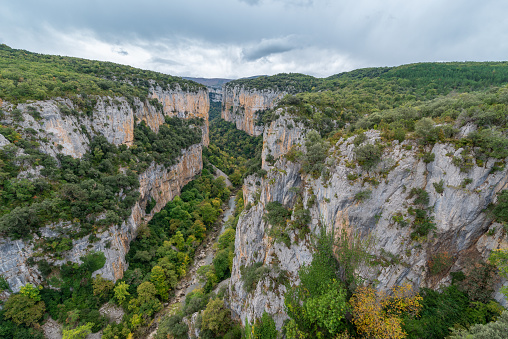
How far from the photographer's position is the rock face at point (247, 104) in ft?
306

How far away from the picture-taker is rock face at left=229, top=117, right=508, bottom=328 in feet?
40.1

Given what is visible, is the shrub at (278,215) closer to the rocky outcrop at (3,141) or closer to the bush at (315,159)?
the bush at (315,159)

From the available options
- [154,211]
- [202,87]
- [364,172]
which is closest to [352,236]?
[364,172]

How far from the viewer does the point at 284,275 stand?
1802cm

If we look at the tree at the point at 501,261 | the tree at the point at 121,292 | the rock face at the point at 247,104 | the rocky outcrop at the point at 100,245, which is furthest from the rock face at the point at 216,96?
the tree at the point at 501,261

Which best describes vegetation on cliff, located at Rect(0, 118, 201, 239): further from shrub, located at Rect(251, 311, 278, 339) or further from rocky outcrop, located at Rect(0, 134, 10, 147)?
shrub, located at Rect(251, 311, 278, 339)

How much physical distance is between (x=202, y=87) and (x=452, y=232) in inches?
3375

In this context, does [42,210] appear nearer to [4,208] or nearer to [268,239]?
[4,208]

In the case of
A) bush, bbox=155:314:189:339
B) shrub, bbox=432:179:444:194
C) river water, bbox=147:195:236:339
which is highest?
shrub, bbox=432:179:444:194

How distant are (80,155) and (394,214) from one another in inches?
1782

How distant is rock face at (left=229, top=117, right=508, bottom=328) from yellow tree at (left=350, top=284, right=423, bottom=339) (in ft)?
2.44

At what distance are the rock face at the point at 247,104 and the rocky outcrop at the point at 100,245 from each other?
2400 inches

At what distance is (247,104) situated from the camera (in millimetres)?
99500

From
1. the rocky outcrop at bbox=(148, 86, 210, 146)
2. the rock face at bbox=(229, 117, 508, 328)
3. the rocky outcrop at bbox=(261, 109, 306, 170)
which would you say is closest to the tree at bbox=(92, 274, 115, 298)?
the rock face at bbox=(229, 117, 508, 328)
